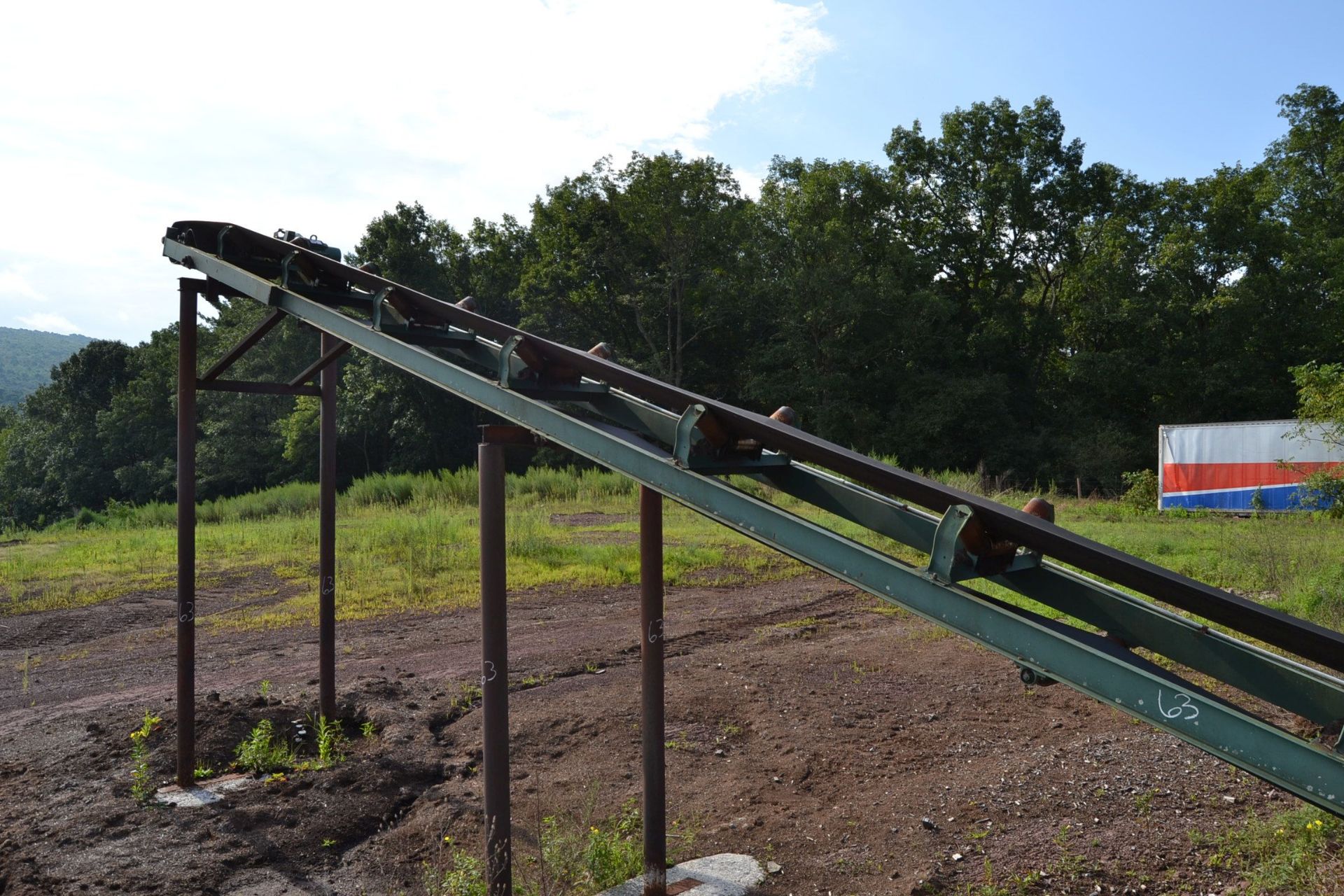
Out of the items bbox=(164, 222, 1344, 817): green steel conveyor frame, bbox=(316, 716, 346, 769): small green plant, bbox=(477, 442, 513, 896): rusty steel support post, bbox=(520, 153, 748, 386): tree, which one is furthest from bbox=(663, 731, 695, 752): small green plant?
bbox=(520, 153, 748, 386): tree

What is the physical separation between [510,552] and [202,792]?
315 inches

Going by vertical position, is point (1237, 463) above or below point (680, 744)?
above

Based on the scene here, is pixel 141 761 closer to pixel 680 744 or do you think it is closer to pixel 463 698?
pixel 463 698

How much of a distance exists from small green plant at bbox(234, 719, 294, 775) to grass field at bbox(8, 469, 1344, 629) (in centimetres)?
A: 427

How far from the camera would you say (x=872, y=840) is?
13.1 feet

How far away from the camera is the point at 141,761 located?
4949 mm

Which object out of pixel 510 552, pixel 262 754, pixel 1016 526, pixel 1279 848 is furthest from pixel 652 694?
pixel 510 552

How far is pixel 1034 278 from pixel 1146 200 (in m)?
4.16

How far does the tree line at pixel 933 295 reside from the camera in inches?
1103

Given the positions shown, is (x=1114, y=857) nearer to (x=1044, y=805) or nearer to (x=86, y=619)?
(x=1044, y=805)

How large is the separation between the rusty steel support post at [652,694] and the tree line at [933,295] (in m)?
24.4

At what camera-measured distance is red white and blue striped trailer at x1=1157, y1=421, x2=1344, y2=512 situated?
18.2 meters

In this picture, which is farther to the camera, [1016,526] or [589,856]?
[589,856]

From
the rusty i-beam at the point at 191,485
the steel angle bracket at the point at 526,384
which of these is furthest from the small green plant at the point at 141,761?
the steel angle bracket at the point at 526,384
